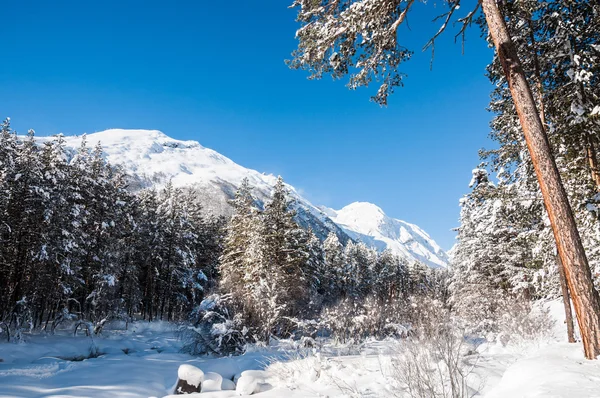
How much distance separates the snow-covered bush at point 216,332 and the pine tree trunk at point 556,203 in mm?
14821

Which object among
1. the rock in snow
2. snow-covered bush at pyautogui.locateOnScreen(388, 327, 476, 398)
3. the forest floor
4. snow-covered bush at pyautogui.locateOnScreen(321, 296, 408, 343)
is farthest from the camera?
snow-covered bush at pyautogui.locateOnScreen(321, 296, 408, 343)

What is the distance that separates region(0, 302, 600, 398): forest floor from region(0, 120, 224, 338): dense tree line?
4315mm

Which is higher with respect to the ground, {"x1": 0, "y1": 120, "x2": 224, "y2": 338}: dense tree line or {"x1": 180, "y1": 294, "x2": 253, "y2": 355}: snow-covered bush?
{"x1": 0, "y1": 120, "x2": 224, "y2": 338}: dense tree line

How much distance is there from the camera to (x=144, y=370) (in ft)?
40.4

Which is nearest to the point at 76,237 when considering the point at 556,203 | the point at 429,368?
the point at 429,368

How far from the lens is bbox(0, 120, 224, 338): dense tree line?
63.1 feet

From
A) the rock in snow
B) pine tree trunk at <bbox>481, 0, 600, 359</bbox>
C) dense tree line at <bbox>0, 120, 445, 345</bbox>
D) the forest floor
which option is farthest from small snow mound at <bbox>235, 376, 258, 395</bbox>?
dense tree line at <bbox>0, 120, 445, 345</bbox>

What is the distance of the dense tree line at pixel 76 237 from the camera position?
19234mm

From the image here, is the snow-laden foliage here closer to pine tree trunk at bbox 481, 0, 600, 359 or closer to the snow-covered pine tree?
pine tree trunk at bbox 481, 0, 600, 359

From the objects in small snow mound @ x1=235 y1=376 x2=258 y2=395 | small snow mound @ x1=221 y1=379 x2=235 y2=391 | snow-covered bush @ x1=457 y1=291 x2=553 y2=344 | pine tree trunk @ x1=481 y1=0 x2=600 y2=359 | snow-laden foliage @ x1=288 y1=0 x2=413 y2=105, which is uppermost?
snow-laden foliage @ x1=288 y1=0 x2=413 y2=105

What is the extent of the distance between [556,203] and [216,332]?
49.6 feet

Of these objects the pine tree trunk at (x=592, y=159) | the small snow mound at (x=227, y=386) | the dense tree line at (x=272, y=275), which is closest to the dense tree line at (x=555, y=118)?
the pine tree trunk at (x=592, y=159)

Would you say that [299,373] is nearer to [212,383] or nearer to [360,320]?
[212,383]

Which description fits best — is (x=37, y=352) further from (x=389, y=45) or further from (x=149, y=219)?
(x=389, y=45)
